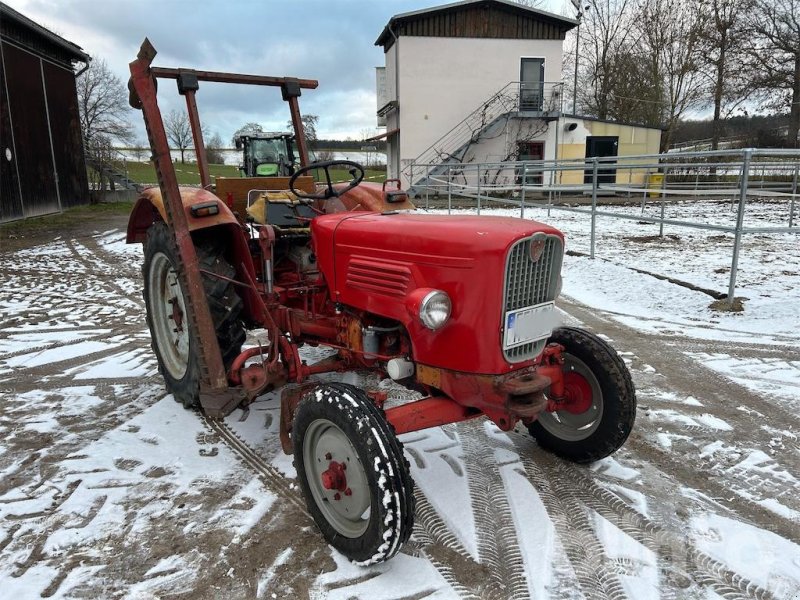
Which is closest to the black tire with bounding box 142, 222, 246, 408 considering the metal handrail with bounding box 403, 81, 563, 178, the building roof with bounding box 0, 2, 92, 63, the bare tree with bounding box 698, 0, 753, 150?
the building roof with bounding box 0, 2, 92, 63

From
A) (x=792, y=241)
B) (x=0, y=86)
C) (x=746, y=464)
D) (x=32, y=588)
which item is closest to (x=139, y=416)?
(x=32, y=588)

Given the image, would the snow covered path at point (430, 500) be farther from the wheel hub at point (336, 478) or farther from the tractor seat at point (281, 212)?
the tractor seat at point (281, 212)

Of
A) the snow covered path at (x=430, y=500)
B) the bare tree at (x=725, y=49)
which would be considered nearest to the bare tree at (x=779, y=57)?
the bare tree at (x=725, y=49)

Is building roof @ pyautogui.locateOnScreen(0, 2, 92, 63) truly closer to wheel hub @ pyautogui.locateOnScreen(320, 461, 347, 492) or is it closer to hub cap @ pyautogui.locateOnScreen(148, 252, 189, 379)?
hub cap @ pyautogui.locateOnScreen(148, 252, 189, 379)

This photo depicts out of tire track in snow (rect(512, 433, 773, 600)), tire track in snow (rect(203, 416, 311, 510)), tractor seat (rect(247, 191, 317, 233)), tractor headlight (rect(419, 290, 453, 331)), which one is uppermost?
tractor seat (rect(247, 191, 317, 233))

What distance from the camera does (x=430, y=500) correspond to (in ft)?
8.89

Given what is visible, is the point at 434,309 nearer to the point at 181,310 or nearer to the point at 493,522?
the point at 493,522

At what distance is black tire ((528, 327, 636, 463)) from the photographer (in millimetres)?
2850

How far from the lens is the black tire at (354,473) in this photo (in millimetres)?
2100

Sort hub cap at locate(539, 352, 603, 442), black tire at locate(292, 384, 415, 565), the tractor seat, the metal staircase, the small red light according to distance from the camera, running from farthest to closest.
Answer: the metal staircase, the tractor seat, the small red light, hub cap at locate(539, 352, 603, 442), black tire at locate(292, 384, 415, 565)

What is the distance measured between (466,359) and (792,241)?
10.3 metres

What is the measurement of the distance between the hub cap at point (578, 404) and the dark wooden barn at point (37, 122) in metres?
15.0

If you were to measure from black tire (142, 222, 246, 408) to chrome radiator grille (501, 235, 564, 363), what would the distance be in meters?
1.64

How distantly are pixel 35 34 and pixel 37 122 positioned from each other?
93.4 inches
